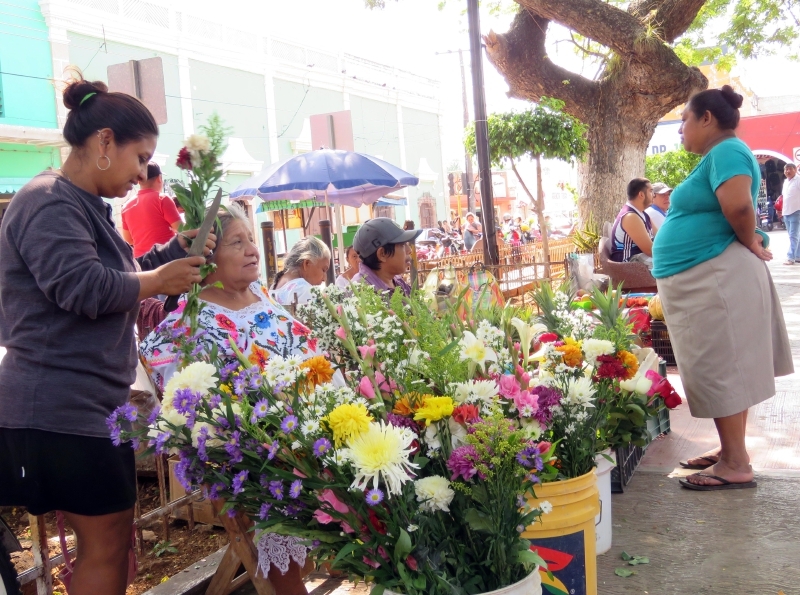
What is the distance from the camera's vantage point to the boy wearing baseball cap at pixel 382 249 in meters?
4.08

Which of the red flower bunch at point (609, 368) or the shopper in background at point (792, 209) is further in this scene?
the shopper in background at point (792, 209)

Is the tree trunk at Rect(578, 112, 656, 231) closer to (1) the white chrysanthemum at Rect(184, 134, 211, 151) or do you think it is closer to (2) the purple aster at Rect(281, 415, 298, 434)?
(1) the white chrysanthemum at Rect(184, 134, 211, 151)

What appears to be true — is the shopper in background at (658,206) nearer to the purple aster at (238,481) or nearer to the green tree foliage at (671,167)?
the purple aster at (238,481)

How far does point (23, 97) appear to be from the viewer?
16594mm

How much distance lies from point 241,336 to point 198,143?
0.86 metres

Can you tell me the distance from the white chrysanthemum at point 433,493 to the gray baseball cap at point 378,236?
2.39 m

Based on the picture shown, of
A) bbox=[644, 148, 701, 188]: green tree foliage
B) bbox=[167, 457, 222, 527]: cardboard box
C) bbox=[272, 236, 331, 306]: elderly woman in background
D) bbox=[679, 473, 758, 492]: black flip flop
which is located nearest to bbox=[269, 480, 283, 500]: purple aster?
bbox=[167, 457, 222, 527]: cardboard box

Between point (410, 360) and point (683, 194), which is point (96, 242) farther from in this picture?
point (683, 194)

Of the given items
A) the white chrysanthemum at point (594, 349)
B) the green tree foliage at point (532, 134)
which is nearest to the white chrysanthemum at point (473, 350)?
the white chrysanthemum at point (594, 349)

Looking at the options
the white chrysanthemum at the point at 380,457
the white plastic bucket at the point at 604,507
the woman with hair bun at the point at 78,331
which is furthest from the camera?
the white plastic bucket at the point at 604,507

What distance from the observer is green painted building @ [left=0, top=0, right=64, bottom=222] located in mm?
16062

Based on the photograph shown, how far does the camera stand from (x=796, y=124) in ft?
82.3

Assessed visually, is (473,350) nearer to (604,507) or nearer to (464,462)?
(464,462)

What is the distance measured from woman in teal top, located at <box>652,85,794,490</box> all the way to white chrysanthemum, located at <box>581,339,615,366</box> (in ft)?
4.07
